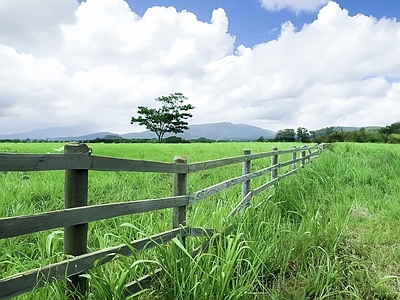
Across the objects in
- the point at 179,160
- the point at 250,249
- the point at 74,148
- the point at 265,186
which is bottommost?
the point at 250,249

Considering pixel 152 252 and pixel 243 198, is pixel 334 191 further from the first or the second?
pixel 152 252

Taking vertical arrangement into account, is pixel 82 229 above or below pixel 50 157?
below

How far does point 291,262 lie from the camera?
3.65m

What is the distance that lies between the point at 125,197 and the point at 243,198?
6.73 ft

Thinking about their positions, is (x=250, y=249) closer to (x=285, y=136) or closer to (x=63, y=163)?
(x=63, y=163)

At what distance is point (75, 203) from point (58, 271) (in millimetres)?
427

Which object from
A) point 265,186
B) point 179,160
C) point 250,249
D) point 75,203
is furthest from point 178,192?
point 265,186

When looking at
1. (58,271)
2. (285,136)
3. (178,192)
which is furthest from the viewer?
(285,136)

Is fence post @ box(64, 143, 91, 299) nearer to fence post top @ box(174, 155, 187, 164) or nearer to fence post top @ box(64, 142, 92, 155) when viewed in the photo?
fence post top @ box(64, 142, 92, 155)

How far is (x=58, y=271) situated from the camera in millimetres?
2016

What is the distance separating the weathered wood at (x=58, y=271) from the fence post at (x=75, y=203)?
99mm

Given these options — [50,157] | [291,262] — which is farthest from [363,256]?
[50,157]

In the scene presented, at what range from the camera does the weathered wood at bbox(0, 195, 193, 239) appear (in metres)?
1.79

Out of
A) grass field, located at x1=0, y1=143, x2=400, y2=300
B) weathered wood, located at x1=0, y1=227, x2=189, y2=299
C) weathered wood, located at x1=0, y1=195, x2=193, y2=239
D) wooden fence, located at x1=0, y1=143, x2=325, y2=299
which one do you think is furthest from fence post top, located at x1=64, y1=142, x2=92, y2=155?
weathered wood, located at x1=0, y1=227, x2=189, y2=299
